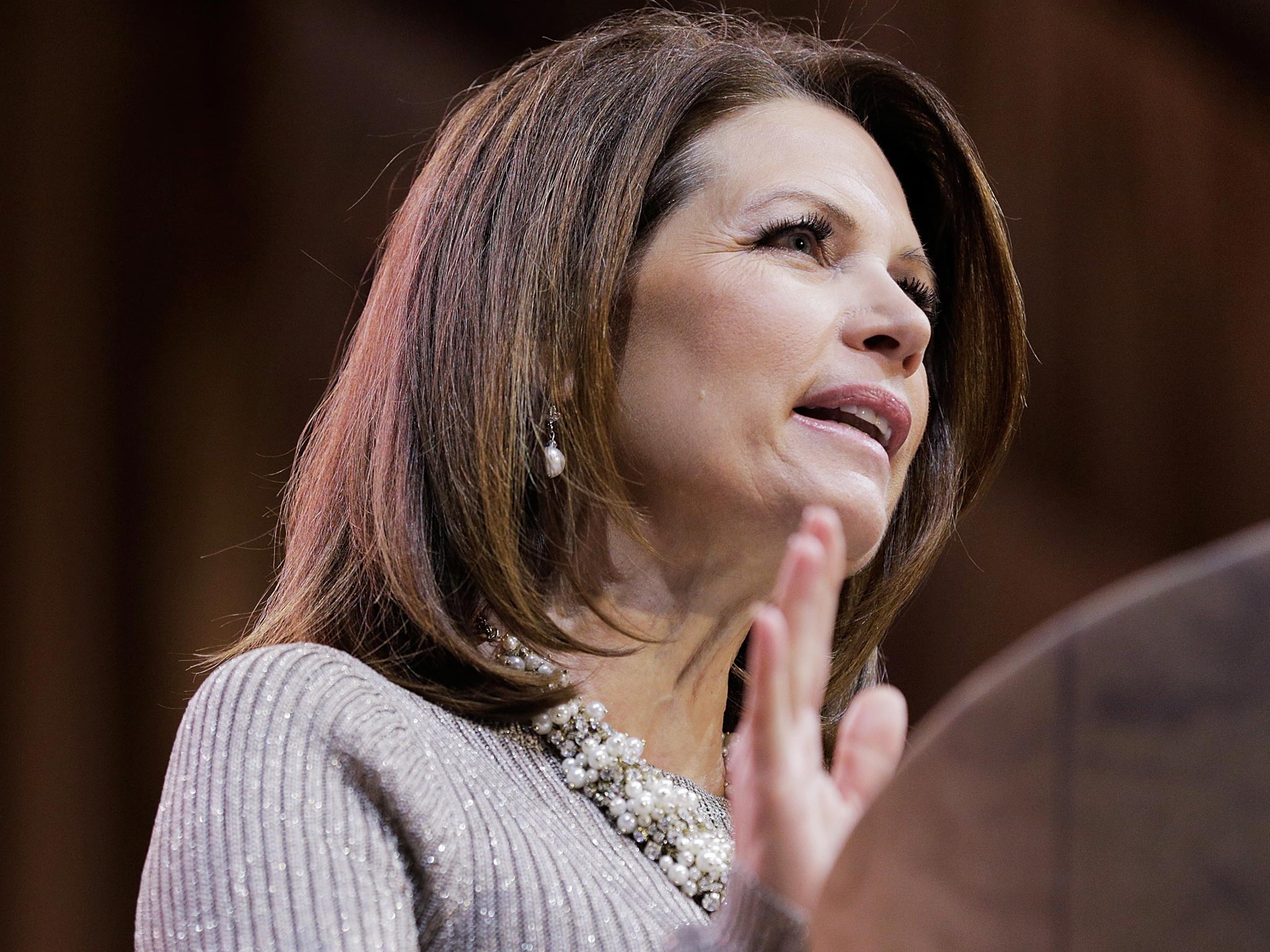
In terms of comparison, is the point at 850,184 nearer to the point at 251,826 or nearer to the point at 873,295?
the point at 873,295

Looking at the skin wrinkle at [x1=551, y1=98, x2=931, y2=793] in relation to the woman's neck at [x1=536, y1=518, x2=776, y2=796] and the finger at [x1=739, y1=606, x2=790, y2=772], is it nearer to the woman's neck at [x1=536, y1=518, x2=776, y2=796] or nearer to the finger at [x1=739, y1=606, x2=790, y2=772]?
the woman's neck at [x1=536, y1=518, x2=776, y2=796]

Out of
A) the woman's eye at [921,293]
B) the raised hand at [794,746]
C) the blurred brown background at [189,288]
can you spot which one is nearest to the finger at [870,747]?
the raised hand at [794,746]

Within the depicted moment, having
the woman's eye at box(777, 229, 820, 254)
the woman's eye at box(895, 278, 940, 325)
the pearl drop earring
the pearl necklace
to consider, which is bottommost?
the pearl necklace

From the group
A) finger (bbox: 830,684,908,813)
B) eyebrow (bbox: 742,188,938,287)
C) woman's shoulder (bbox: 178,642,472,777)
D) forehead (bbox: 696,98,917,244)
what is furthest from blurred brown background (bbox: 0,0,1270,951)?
finger (bbox: 830,684,908,813)

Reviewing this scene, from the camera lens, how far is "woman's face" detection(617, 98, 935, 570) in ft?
3.88

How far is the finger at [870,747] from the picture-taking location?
739 mm

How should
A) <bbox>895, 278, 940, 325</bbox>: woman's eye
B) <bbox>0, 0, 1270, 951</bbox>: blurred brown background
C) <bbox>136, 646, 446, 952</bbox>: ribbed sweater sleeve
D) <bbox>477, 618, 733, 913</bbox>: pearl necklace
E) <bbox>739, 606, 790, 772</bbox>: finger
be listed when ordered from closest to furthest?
<bbox>739, 606, 790, 772</bbox>: finger → <bbox>136, 646, 446, 952</bbox>: ribbed sweater sleeve → <bbox>477, 618, 733, 913</bbox>: pearl necklace → <bbox>895, 278, 940, 325</bbox>: woman's eye → <bbox>0, 0, 1270, 951</bbox>: blurred brown background

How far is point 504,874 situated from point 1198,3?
272cm

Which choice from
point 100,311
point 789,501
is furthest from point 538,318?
point 100,311

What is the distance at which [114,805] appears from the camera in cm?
195

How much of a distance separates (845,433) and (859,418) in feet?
0.19

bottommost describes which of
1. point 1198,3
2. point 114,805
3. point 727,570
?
point 114,805

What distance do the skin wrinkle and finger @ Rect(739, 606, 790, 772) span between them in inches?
19.2

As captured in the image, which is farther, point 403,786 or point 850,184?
point 850,184
